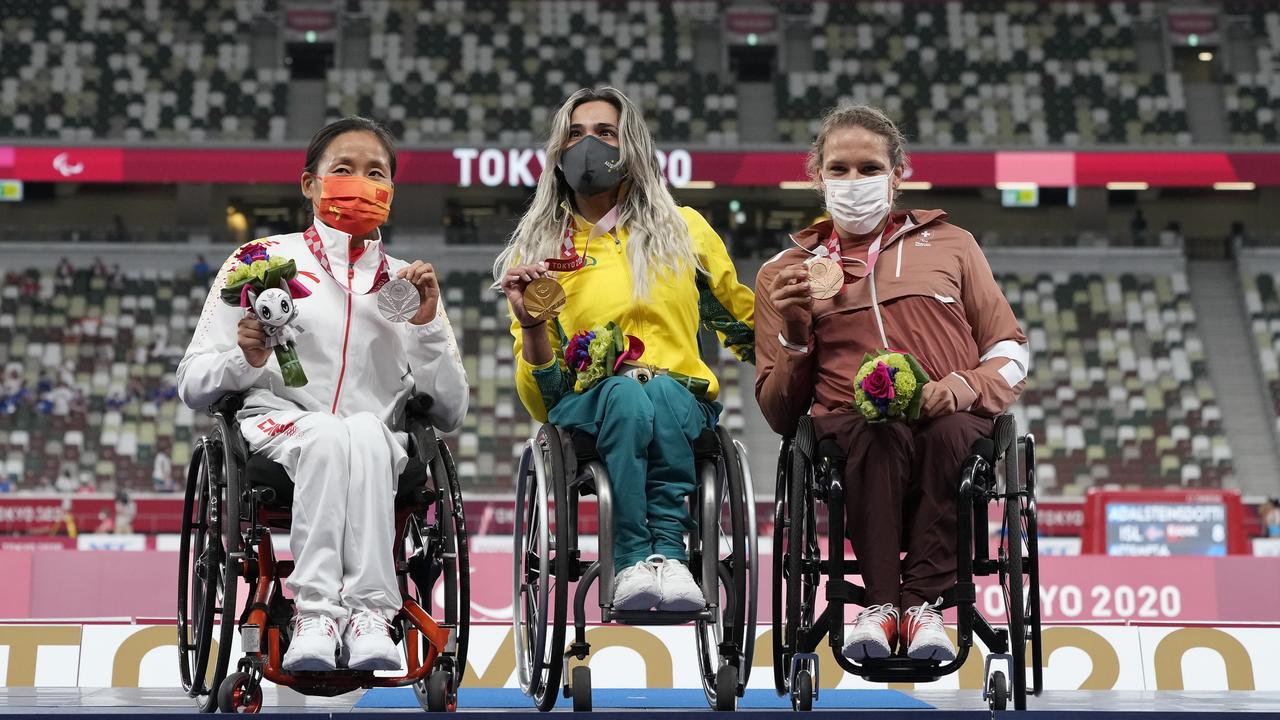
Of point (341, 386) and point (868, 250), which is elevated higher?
point (868, 250)

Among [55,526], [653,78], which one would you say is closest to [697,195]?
[653,78]

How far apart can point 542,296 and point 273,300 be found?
70 centimetres

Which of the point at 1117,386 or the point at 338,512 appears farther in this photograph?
the point at 1117,386

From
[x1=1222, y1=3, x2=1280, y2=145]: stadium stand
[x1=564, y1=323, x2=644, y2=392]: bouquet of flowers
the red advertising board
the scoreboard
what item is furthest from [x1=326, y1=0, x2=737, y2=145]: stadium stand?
[x1=564, y1=323, x2=644, y2=392]: bouquet of flowers

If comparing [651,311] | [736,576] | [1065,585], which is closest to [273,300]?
[651,311]

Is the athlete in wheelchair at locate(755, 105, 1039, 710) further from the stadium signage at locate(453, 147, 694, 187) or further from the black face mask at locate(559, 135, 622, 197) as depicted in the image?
the stadium signage at locate(453, 147, 694, 187)

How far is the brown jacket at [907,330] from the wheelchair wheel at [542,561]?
61 centimetres

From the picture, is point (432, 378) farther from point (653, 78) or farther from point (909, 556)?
point (653, 78)

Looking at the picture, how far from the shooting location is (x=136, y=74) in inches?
939

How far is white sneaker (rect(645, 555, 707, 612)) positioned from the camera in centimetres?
354

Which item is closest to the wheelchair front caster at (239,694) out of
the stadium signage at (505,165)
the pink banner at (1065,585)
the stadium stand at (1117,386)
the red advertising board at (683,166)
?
the pink banner at (1065,585)

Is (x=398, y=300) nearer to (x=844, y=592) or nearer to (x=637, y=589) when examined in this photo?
(x=637, y=589)

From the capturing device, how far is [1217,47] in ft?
83.9

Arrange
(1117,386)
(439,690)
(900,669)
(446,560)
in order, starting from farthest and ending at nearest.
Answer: (1117,386) < (446,560) < (439,690) < (900,669)
